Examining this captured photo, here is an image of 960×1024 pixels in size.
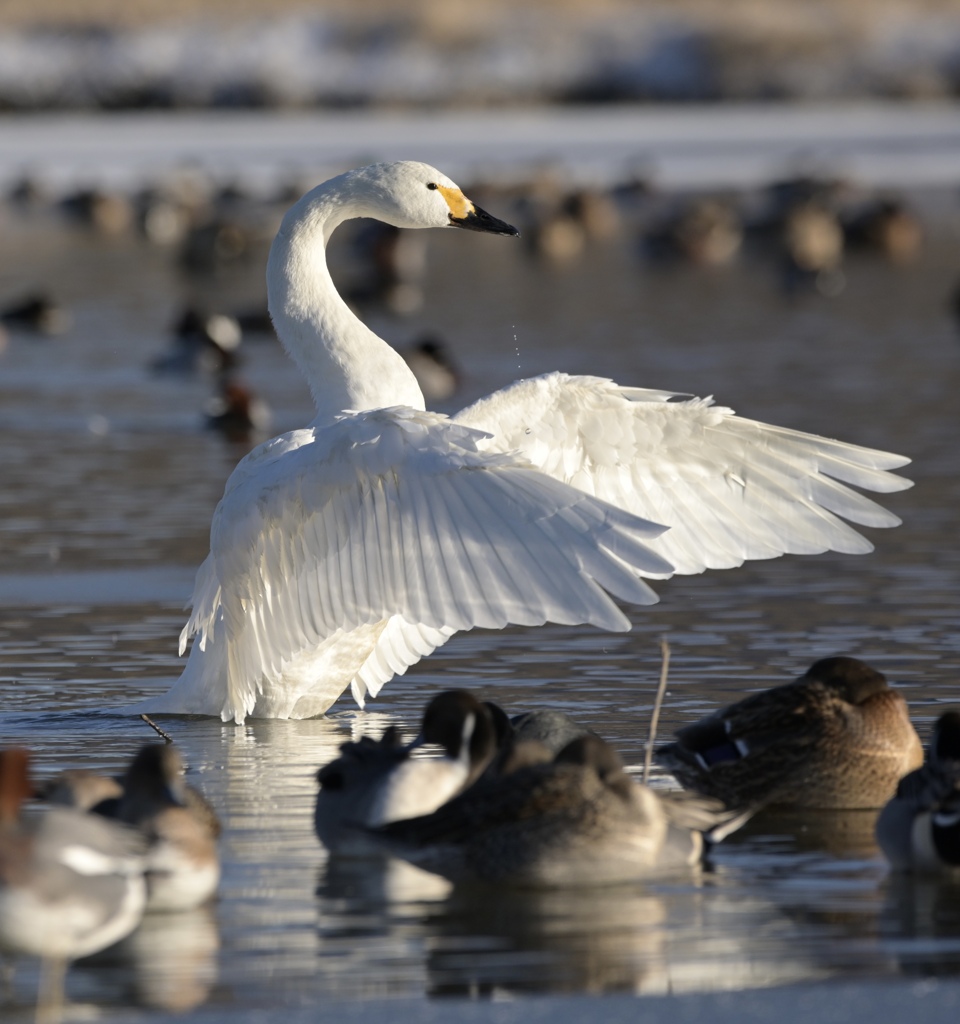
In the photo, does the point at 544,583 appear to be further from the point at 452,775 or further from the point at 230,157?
the point at 230,157

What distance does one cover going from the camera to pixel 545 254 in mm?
31094

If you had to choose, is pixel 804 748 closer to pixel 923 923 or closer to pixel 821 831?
pixel 821 831

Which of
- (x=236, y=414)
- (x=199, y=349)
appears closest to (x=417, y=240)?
(x=199, y=349)

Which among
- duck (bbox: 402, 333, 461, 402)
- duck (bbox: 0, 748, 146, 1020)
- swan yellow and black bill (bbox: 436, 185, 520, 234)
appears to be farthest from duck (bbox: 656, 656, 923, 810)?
duck (bbox: 402, 333, 461, 402)

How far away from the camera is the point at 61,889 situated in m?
4.53

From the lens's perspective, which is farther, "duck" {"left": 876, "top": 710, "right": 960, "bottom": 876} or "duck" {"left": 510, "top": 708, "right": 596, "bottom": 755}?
"duck" {"left": 510, "top": 708, "right": 596, "bottom": 755}

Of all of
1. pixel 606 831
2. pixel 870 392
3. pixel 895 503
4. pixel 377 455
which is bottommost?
pixel 606 831

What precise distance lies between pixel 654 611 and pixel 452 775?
371 centimetres

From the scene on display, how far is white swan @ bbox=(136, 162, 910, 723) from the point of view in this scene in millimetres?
6230

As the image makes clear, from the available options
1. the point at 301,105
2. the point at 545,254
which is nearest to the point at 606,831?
the point at 545,254

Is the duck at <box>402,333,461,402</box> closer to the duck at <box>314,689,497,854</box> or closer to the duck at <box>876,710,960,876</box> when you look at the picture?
the duck at <box>314,689,497,854</box>

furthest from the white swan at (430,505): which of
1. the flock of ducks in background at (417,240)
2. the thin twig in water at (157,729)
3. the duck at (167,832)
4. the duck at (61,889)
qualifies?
the flock of ducks in background at (417,240)

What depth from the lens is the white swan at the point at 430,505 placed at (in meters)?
6.23

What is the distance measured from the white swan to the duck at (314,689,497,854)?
13.2 inches
